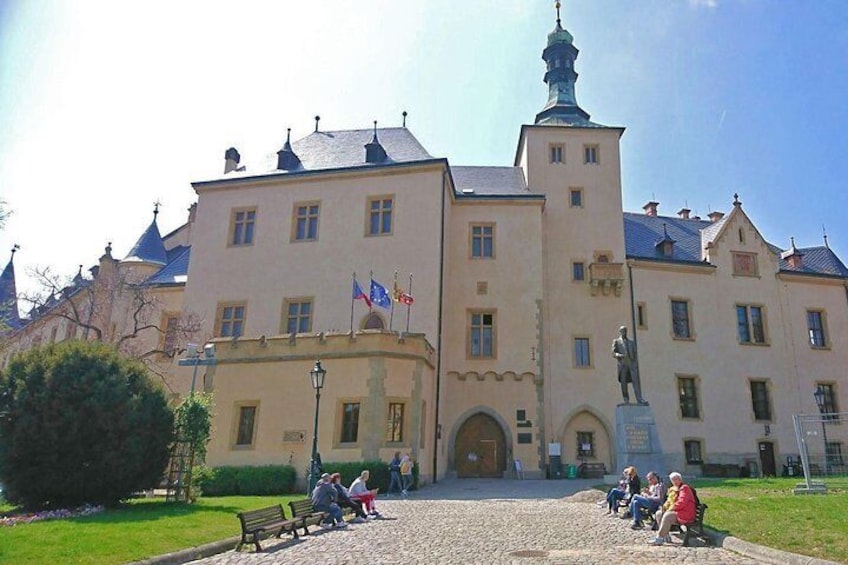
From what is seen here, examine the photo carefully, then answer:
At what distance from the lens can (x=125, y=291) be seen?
3525cm

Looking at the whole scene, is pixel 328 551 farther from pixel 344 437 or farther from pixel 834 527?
pixel 344 437

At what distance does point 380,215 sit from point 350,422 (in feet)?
37.2

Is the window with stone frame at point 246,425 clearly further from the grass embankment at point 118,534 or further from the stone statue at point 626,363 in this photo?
the stone statue at point 626,363

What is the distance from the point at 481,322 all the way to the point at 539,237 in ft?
16.8

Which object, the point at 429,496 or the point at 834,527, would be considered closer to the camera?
the point at 834,527

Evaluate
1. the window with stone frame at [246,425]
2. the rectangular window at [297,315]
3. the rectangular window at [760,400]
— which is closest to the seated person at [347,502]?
the window with stone frame at [246,425]

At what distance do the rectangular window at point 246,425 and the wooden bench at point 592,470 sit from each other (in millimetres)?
14765

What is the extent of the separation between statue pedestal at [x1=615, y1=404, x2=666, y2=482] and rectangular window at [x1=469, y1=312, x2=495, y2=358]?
9930 mm

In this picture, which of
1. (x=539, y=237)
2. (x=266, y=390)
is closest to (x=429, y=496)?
(x=266, y=390)

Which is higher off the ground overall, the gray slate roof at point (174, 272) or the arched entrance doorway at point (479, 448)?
the gray slate roof at point (174, 272)

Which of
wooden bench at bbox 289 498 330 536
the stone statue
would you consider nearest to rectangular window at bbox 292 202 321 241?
the stone statue

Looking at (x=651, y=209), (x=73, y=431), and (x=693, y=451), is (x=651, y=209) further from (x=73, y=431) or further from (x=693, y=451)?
(x=73, y=431)

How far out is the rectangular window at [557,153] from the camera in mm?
34947

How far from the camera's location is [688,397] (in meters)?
32.4
